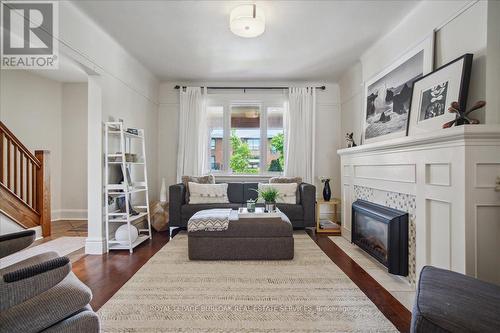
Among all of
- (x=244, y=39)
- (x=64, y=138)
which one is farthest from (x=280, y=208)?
(x=64, y=138)

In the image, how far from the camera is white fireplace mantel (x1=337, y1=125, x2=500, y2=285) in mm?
1671

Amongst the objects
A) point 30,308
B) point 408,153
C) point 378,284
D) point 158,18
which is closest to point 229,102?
point 158,18

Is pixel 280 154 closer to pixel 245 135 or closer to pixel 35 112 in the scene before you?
pixel 245 135

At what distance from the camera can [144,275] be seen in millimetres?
2461

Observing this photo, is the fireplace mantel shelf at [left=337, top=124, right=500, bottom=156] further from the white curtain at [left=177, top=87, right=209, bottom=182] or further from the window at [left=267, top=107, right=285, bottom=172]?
the white curtain at [left=177, top=87, right=209, bottom=182]

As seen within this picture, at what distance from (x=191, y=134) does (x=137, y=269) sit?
2861mm

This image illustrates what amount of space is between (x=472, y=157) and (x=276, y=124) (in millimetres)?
3736

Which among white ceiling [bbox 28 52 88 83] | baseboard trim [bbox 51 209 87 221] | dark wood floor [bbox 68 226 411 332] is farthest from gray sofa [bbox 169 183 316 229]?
white ceiling [bbox 28 52 88 83]

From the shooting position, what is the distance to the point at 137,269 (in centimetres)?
266

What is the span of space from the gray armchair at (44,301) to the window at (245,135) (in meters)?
4.01

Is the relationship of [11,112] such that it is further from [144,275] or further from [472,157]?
[472,157]

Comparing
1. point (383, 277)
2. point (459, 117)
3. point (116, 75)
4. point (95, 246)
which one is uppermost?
point (116, 75)

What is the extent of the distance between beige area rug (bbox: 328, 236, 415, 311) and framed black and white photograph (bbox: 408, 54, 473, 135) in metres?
1.37

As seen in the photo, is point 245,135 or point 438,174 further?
point 245,135
